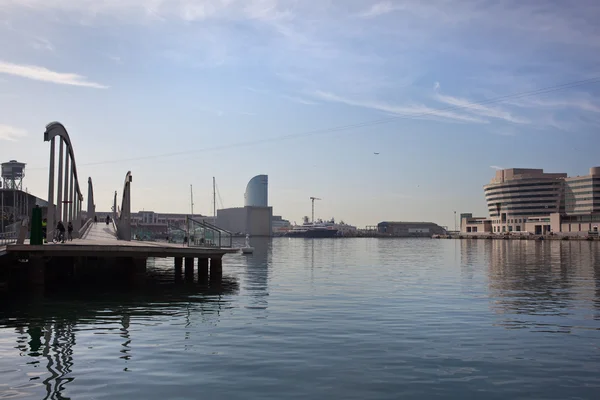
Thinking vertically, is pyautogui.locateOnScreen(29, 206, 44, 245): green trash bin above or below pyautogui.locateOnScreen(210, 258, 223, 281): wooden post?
above

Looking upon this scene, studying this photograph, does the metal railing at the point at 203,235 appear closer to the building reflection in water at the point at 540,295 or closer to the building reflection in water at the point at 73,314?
the building reflection in water at the point at 73,314

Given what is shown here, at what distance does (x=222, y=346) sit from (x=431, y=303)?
47.3ft

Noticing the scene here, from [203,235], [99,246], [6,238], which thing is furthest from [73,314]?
[6,238]

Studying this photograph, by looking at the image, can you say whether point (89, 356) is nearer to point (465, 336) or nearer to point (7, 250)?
point (465, 336)

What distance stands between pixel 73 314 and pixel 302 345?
494 inches

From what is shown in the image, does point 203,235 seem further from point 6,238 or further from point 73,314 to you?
point 73,314

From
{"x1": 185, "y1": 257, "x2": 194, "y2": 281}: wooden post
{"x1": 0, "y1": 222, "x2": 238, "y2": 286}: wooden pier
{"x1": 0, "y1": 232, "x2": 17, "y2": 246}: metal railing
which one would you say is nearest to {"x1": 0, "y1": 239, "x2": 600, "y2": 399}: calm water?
{"x1": 0, "y1": 222, "x2": 238, "y2": 286}: wooden pier

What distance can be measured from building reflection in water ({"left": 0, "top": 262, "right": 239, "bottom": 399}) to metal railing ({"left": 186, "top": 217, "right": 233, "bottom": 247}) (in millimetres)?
3546

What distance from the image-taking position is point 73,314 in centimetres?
2597

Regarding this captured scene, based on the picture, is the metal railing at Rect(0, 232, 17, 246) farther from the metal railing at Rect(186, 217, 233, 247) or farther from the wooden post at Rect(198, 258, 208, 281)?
the wooden post at Rect(198, 258, 208, 281)

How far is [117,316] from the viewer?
2545 cm

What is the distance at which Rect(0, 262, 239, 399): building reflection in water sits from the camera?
1568 centimetres

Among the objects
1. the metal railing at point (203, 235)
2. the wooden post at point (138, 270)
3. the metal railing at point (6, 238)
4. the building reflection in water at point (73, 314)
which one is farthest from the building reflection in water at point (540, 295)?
the metal railing at point (6, 238)

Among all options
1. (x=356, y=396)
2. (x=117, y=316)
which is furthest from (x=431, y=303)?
(x=356, y=396)
